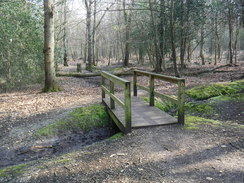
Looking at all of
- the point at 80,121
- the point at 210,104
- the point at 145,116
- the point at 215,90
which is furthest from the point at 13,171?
the point at 215,90

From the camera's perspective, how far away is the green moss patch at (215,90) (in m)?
9.76

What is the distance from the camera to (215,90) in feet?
33.1

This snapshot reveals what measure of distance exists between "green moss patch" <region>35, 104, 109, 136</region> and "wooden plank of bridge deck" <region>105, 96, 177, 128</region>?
66 centimetres

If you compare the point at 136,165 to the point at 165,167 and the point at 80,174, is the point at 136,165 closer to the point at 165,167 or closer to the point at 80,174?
the point at 165,167

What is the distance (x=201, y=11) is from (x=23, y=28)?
14.0 m

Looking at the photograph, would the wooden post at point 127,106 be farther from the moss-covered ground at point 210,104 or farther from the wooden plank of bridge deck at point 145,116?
the moss-covered ground at point 210,104

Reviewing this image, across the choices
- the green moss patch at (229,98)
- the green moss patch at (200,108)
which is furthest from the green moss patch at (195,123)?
the green moss patch at (229,98)

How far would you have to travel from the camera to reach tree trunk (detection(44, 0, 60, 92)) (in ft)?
35.5

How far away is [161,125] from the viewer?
570 cm

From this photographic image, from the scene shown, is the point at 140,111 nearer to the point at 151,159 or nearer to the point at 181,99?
the point at 181,99

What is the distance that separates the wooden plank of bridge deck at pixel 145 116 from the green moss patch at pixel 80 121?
2.18 feet

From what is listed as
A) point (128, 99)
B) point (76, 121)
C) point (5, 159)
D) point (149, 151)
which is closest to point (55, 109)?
point (76, 121)

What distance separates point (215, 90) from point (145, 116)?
5.19 m

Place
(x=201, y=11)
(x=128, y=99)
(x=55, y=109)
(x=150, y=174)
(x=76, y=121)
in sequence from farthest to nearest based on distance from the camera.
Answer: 1. (x=201, y=11)
2. (x=55, y=109)
3. (x=76, y=121)
4. (x=128, y=99)
5. (x=150, y=174)
